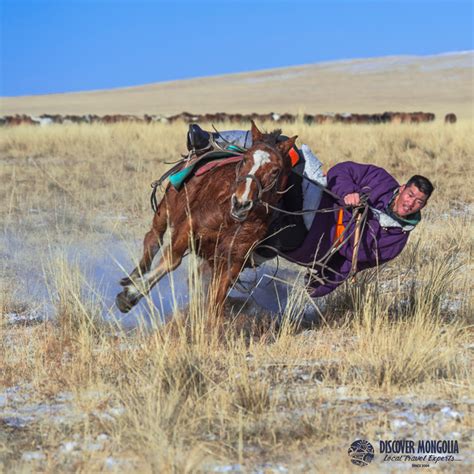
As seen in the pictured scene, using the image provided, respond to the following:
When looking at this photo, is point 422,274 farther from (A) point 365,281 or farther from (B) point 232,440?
(B) point 232,440

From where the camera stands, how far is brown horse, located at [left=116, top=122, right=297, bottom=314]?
505 cm

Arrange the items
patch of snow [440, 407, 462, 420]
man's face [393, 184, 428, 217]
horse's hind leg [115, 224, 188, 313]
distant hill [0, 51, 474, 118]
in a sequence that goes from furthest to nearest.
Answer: distant hill [0, 51, 474, 118]
horse's hind leg [115, 224, 188, 313]
man's face [393, 184, 428, 217]
patch of snow [440, 407, 462, 420]

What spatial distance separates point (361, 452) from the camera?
374 centimetres

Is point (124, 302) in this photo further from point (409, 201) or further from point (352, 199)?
point (409, 201)

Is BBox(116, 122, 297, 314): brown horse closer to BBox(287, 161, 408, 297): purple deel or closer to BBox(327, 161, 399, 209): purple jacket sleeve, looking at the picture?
BBox(287, 161, 408, 297): purple deel

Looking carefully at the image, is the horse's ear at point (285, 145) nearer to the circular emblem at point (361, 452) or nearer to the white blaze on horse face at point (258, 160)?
the white blaze on horse face at point (258, 160)

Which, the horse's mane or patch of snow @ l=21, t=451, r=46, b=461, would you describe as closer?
patch of snow @ l=21, t=451, r=46, b=461

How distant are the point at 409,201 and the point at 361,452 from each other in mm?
2265

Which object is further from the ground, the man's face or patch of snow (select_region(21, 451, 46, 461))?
the man's face

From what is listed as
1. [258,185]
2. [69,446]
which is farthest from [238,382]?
[258,185]

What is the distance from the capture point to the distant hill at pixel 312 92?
5672cm

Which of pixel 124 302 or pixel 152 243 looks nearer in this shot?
pixel 124 302

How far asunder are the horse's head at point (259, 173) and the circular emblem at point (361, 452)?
1.68 m

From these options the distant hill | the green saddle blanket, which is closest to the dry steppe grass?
the green saddle blanket
